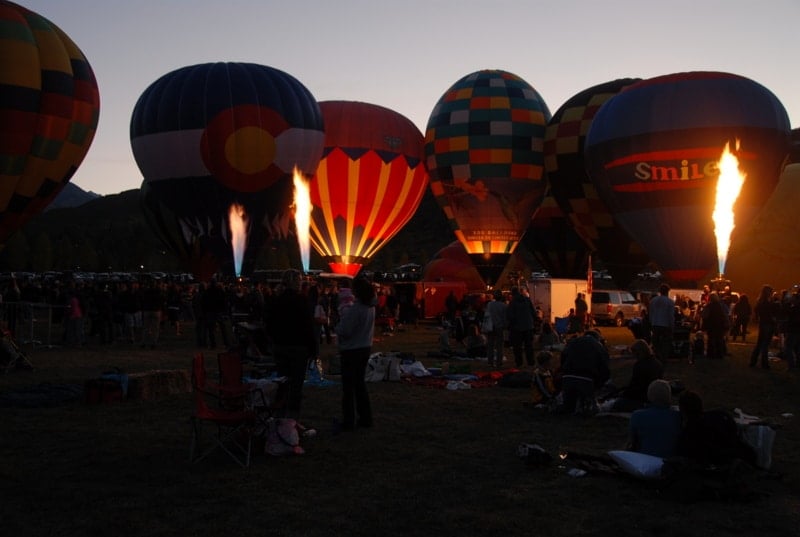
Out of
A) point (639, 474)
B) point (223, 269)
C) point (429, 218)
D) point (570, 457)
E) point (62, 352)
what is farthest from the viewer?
point (429, 218)

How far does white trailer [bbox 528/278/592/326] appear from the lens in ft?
89.5

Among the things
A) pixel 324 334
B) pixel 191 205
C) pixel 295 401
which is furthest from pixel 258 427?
pixel 191 205

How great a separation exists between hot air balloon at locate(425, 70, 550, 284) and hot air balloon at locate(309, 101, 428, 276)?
1530 mm

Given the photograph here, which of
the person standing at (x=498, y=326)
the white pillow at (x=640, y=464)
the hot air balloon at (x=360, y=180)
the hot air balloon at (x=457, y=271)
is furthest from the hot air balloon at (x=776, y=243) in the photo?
the white pillow at (x=640, y=464)

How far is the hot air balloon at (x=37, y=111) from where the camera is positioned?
2347cm

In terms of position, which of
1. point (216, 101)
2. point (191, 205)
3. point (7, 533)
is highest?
point (216, 101)

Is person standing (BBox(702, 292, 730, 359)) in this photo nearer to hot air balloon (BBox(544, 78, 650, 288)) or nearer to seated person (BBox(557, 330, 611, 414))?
seated person (BBox(557, 330, 611, 414))

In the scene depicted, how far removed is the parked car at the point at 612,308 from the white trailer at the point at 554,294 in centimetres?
224

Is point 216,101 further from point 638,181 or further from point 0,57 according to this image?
point 638,181

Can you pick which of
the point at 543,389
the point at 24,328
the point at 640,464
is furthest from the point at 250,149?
the point at 640,464

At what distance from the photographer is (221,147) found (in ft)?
89.8

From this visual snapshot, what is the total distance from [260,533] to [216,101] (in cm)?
2310

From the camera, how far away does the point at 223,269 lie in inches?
1161

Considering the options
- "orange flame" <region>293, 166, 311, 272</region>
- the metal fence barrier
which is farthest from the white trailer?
the metal fence barrier
